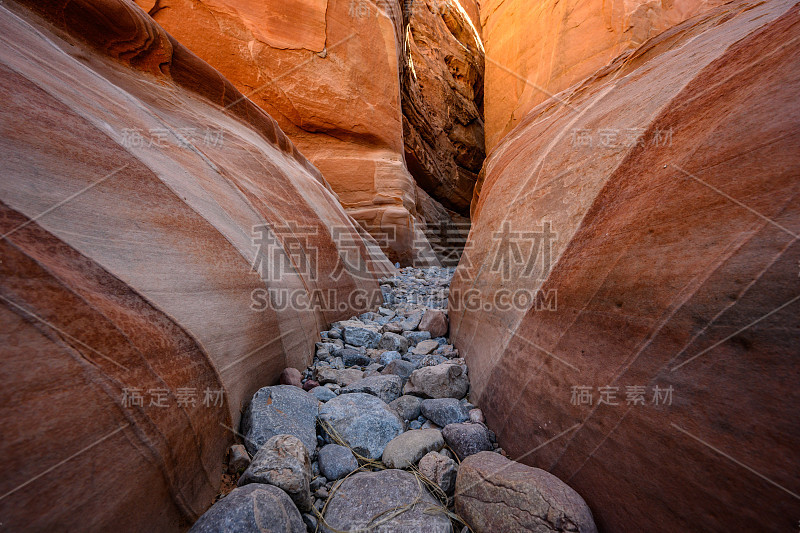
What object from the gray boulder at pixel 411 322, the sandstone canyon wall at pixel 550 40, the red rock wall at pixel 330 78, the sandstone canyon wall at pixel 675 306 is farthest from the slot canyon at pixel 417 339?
the red rock wall at pixel 330 78

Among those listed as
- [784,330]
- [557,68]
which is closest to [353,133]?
[557,68]

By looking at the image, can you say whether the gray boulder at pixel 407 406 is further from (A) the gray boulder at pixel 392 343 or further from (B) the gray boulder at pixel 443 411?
(A) the gray boulder at pixel 392 343

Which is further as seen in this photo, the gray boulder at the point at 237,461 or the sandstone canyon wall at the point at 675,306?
the gray boulder at the point at 237,461

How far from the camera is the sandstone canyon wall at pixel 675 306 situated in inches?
30.0

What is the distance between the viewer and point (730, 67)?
1.18 meters

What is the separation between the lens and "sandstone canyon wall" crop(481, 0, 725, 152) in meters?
4.50

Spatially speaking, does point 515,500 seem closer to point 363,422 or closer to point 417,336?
point 363,422

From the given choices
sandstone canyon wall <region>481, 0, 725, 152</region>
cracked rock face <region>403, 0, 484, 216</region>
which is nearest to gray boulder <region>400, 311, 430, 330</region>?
sandstone canyon wall <region>481, 0, 725, 152</region>

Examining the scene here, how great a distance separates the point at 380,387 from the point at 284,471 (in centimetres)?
77

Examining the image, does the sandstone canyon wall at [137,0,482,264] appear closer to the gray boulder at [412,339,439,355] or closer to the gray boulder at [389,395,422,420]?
the gray boulder at [412,339,439,355]

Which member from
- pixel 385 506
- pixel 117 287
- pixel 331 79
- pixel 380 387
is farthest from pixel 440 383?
pixel 331 79

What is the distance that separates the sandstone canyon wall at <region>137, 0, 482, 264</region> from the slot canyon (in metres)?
4.95

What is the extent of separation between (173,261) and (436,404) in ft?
4.66

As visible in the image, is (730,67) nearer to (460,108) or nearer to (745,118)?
(745,118)
